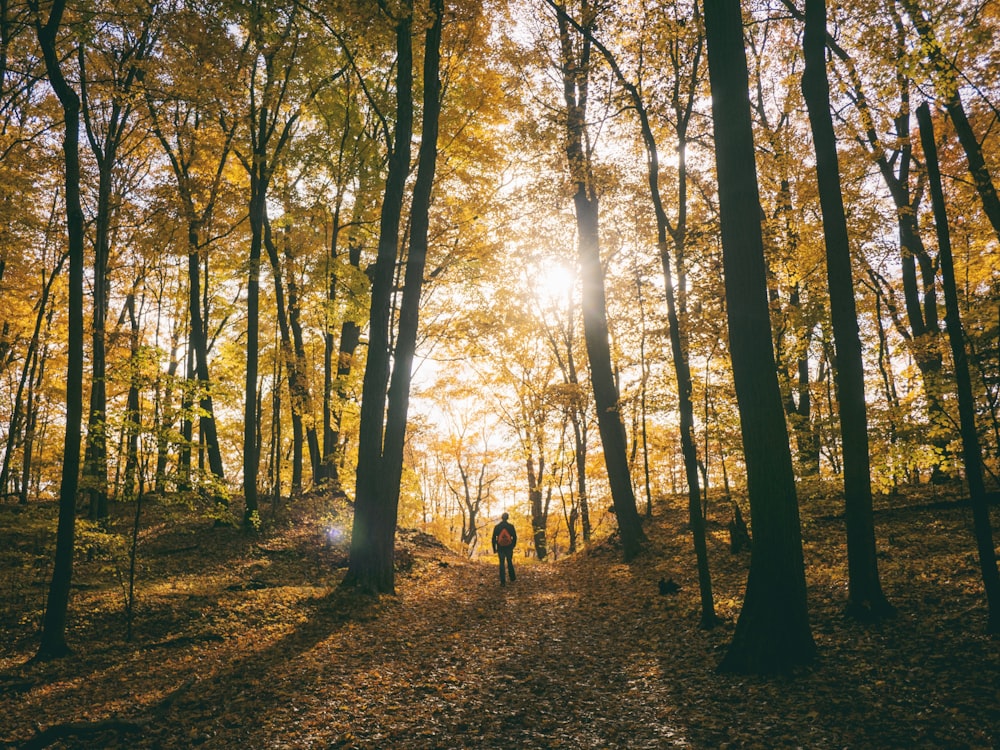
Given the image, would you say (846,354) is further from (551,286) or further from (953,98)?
(551,286)

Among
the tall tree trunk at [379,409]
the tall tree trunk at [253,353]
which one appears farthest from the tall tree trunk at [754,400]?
the tall tree trunk at [253,353]

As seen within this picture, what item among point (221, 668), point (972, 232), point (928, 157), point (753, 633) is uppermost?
point (972, 232)

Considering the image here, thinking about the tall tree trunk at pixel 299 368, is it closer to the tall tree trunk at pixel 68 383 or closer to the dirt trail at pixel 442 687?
the dirt trail at pixel 442 687

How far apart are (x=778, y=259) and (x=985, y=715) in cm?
720

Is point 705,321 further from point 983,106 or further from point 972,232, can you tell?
point 972,232

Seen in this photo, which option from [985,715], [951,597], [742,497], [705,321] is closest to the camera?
[985,715]

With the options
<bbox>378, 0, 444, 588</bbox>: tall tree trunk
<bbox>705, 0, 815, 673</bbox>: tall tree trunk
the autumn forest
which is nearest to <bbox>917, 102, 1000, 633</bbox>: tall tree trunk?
the autumn forest

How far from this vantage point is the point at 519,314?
58.9ft

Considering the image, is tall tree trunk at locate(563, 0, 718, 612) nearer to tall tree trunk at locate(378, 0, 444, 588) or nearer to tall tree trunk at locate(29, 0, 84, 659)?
tall tree trunk at locate(378, 0, 444, 588)

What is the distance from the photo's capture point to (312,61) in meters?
13.9

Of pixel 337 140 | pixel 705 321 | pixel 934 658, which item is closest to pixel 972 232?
pixel 705 321

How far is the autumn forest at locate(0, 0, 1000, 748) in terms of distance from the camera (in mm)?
6035

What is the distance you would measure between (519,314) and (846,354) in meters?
12.0

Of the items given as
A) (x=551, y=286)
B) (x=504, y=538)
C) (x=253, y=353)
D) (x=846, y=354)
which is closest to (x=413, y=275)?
(x=253, y=353)
